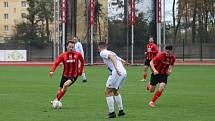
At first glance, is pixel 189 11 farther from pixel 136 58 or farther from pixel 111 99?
pixel 111 99

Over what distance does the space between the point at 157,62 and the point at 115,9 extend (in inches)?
1347

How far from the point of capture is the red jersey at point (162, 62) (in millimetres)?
15320

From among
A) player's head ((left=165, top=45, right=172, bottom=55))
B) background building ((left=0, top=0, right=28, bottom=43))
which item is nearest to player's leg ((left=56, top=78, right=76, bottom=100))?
player's head ((left=165, top=45, right=172, bottom=55))

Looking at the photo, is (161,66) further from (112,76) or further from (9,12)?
(9,12)

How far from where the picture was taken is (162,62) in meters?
15.3

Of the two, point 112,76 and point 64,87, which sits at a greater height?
point 112,76

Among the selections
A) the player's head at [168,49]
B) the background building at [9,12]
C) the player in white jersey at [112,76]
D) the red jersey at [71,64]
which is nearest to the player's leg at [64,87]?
the red jersey at [71,64]

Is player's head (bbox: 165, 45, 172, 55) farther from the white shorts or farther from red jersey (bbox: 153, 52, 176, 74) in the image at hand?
the white shorts

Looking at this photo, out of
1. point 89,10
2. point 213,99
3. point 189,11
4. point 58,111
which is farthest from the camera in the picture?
point 189,11

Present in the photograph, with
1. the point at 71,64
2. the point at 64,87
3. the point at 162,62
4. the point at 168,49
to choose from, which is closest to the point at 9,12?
the point at 71,64

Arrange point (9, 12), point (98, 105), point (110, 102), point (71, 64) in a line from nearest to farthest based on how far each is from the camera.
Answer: point (110, 102)
point (71, 64)
point (98, 105)
point (9, 12)

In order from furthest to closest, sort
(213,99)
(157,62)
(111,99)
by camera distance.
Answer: (213,99), (157,62), (111,99)

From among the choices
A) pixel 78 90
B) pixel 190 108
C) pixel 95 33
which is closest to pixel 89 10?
pixel 95 33

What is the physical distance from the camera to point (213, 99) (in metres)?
17.3
